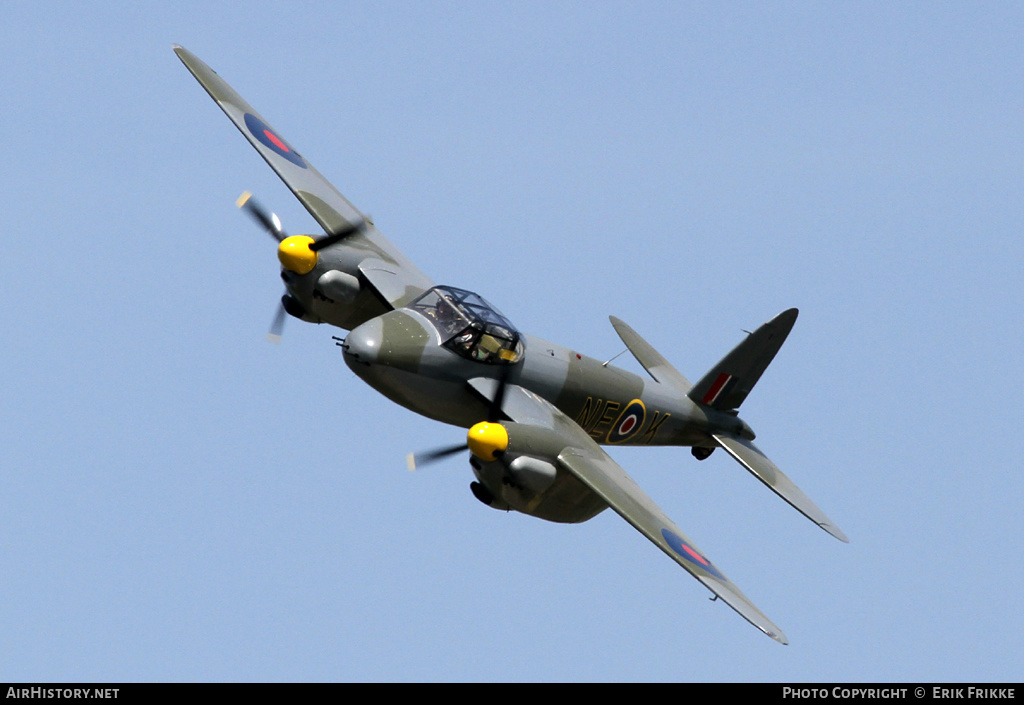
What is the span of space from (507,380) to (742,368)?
8.16 m

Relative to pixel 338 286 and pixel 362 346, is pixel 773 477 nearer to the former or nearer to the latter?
pixel 362 346

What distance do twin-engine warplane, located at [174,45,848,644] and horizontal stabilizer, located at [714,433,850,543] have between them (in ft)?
0.14

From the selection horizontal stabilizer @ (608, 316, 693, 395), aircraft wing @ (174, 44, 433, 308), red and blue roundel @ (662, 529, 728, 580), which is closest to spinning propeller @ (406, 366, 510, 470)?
red and blue roundel @ (662, 529, 728, 580)

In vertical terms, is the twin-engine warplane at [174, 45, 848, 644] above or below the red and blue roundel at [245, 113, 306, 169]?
below

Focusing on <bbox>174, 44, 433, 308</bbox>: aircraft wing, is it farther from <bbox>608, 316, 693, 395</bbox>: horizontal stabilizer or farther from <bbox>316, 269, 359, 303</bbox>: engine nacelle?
<bbox>608, 316, 693, 395</bbox>: horizontal stabilizer

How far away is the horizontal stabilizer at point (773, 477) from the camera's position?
36.0 metres

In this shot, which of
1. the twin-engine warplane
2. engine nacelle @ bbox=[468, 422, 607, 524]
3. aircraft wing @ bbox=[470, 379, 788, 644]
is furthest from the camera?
the twin-engine warplane

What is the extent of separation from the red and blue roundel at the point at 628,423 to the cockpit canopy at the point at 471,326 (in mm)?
3904

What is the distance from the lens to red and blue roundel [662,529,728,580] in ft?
98.5

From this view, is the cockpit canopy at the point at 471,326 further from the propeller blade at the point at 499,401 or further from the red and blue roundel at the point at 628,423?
the red and blue roundel at the point at 628,423

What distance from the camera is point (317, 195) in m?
37.8

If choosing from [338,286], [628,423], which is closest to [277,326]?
[338,286]

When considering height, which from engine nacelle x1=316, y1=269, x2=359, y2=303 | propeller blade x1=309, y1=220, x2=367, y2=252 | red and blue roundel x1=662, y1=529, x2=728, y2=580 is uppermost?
propeller blade x1=309, y1=220, x2=367, y2=252

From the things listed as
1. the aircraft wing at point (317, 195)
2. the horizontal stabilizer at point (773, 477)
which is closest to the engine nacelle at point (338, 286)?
the aircraft wing at point (317, 195)
